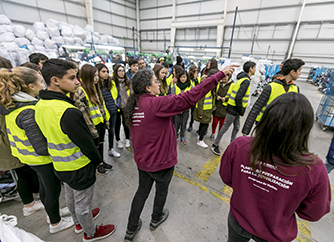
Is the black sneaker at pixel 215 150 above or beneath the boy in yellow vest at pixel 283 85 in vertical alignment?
beneath

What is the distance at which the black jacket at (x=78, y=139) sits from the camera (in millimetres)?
1086

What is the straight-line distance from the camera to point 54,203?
154 centimetres

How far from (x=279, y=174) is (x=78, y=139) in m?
1.29

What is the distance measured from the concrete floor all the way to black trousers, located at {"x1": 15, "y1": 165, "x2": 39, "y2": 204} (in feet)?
0.93

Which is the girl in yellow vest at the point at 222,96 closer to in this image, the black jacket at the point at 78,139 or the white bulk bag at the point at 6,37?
the black jacket at the point at 78,139

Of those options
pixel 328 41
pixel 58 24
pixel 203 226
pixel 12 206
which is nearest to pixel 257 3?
pixel 328 41

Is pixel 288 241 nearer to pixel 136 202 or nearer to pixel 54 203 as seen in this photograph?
pixel 136 202

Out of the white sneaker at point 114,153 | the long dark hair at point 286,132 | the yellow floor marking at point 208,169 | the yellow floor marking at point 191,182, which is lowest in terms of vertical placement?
the yellow floor marking at point 191,182

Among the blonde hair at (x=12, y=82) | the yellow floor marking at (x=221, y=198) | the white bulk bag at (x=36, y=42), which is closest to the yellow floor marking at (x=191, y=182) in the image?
the yellow floor marking at (x=221, y=198)

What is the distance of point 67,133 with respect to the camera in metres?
1.10

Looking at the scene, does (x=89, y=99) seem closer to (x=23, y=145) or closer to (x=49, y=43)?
(x=23, y=145)

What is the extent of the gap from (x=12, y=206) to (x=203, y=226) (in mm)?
2488

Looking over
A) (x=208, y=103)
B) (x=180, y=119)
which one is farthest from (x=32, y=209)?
(x=208, y=103)

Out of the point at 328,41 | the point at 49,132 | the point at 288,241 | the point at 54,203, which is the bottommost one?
the point at 54,203
